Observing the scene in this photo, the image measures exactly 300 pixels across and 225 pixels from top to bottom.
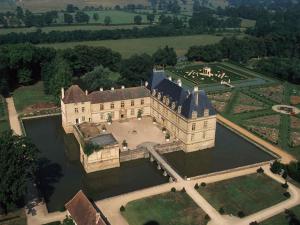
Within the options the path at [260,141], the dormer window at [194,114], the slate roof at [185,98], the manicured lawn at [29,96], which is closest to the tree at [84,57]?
the manicured lawn at [29,96]

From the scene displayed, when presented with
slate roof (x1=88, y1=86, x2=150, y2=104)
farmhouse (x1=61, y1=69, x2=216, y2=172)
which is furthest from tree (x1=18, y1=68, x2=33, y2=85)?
slate roof (x1=88, y1=86, x2=150, y2=104)

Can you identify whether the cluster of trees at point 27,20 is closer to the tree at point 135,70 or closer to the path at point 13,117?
the tree at point 135,70

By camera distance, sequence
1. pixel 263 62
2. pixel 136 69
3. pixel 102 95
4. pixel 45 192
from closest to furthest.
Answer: pixel 45 192 < pixel 102 95 < pixel 136 69 < pixel 263 62

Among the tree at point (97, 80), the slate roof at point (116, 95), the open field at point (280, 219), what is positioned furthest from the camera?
the tree at point (97, 80)

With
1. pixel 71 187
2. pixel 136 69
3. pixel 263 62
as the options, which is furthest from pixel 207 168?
pixel 263 62

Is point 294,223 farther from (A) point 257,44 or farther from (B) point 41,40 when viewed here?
(B) point 41,40

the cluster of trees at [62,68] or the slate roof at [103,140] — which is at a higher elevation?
the cluster of trees at [62,68]

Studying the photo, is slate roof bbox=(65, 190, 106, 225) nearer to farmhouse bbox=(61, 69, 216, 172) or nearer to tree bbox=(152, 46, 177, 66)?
farmhouse bbox=(61, 69, 216, 172)
